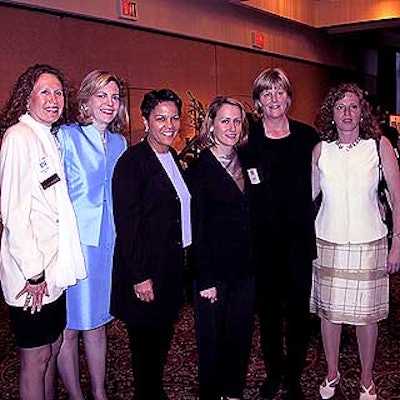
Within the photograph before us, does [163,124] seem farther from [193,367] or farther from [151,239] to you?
[193,367]

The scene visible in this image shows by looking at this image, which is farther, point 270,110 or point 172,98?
point 270,110

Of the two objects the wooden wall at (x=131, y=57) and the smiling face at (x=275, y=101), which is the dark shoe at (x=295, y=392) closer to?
the smiling face at (x=275, y=101)

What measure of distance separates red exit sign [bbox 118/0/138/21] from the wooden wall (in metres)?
0.17

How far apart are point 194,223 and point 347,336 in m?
1.91

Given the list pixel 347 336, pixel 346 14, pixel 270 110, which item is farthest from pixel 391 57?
pixel 270 110

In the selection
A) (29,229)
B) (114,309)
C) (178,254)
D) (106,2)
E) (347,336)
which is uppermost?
(106,2)

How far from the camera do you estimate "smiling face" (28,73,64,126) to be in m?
2.07

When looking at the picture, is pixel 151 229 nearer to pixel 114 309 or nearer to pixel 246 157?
pixel 114 309

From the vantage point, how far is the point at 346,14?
30.1 feet

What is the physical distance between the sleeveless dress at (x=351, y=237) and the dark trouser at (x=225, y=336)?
16.8 inches

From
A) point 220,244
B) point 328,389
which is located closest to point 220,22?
point 220,244

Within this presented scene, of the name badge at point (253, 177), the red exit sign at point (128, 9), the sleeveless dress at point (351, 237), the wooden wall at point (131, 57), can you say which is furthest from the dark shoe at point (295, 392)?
the red exit sign at point (128, 9)

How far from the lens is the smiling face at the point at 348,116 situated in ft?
8.32

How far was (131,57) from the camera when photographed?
6.31m
